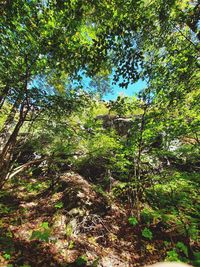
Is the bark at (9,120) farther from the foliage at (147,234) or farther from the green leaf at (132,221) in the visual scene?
the foliage at (147,234)

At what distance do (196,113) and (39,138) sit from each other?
637 cm

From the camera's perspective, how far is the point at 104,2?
3510 millimetres

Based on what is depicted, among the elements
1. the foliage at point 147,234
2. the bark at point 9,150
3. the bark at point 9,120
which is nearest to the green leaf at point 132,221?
the foliage at point 147,234

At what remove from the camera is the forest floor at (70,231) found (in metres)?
5.03

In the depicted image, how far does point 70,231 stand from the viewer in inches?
232

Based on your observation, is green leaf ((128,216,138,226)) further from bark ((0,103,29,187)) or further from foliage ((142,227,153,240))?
bark ((0,103,29,187))

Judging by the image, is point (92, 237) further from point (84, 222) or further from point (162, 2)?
point (162, 2)

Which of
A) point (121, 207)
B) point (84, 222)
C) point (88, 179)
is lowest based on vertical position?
point (84, 222)

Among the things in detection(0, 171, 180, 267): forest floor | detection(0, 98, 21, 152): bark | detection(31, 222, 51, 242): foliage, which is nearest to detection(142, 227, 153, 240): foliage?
detection(0, 171, 180, 267): forest floor

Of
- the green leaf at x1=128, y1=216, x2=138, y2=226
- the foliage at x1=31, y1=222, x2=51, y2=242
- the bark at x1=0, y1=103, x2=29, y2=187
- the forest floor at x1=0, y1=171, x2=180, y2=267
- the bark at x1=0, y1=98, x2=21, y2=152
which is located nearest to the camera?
the bark at x1=0, y1=103, x2=29, y2=187

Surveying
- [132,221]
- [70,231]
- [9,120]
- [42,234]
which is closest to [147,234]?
[132,221]

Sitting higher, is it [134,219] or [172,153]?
[172,153]

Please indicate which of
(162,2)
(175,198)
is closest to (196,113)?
(175,198)

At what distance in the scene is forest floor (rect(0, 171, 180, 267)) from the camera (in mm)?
5027
